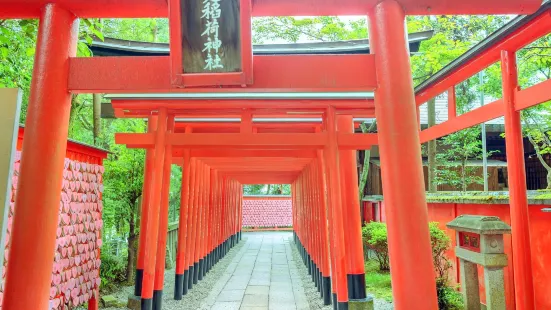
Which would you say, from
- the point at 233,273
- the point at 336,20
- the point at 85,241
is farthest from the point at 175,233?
the point at 336,20

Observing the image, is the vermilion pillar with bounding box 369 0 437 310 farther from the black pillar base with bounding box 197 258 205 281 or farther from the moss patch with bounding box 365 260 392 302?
the black pillar base with bounding box 197 258 205 281

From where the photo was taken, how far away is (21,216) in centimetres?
297

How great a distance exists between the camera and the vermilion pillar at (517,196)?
400 cm

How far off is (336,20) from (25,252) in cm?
1115

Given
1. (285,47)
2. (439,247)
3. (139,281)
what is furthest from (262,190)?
(439,247)

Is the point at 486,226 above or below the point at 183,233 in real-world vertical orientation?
above

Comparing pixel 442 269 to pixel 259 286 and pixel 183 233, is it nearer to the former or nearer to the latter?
pixel 259 286

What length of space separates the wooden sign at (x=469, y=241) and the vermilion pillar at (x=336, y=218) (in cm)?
173

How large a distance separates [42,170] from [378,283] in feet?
25.4

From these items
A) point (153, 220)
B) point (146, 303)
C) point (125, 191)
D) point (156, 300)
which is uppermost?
point (125, 191)

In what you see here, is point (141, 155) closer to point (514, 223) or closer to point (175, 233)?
point (175, 233)

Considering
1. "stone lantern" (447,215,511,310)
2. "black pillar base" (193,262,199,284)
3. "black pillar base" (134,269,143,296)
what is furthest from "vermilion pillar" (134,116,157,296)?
"stone lantern" (447,215,511,310)

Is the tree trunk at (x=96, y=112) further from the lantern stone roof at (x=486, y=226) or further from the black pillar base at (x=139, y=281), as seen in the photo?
the lantern stone roof at (x=486, y=226)

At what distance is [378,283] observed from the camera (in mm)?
8781
